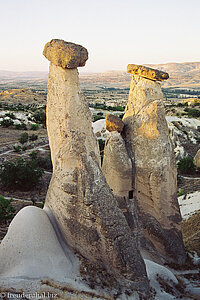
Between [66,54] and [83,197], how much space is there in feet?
6.02

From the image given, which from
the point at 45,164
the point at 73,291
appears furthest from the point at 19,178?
the point at 73,291

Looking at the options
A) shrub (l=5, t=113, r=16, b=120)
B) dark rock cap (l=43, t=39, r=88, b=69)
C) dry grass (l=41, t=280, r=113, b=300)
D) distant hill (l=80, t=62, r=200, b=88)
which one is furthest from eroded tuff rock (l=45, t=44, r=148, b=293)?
distant hill (l=80, t=62, r=200, b=88)

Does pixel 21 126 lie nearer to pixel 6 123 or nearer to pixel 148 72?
pixel 6 123

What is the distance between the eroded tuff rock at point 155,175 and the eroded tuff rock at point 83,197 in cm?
Answer: 118

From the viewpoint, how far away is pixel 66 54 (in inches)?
133

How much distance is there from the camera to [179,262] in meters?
4.44

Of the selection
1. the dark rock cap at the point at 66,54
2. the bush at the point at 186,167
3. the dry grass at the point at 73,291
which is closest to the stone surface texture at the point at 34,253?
the dry grass at the point at 73,291

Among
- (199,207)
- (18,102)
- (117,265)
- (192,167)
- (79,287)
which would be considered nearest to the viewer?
(79,287)

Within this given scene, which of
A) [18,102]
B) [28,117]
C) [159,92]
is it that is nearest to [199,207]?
[159,92]

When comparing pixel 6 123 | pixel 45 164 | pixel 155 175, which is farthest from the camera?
pixel 6 123

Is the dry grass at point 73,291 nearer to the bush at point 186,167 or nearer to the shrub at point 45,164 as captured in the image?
the shrub at point 45,164

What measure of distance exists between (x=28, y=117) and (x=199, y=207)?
2324cm

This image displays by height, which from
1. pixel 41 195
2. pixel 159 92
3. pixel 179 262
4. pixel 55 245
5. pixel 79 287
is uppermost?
pixel 159 92

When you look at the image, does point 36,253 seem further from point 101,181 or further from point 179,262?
point 179,262
